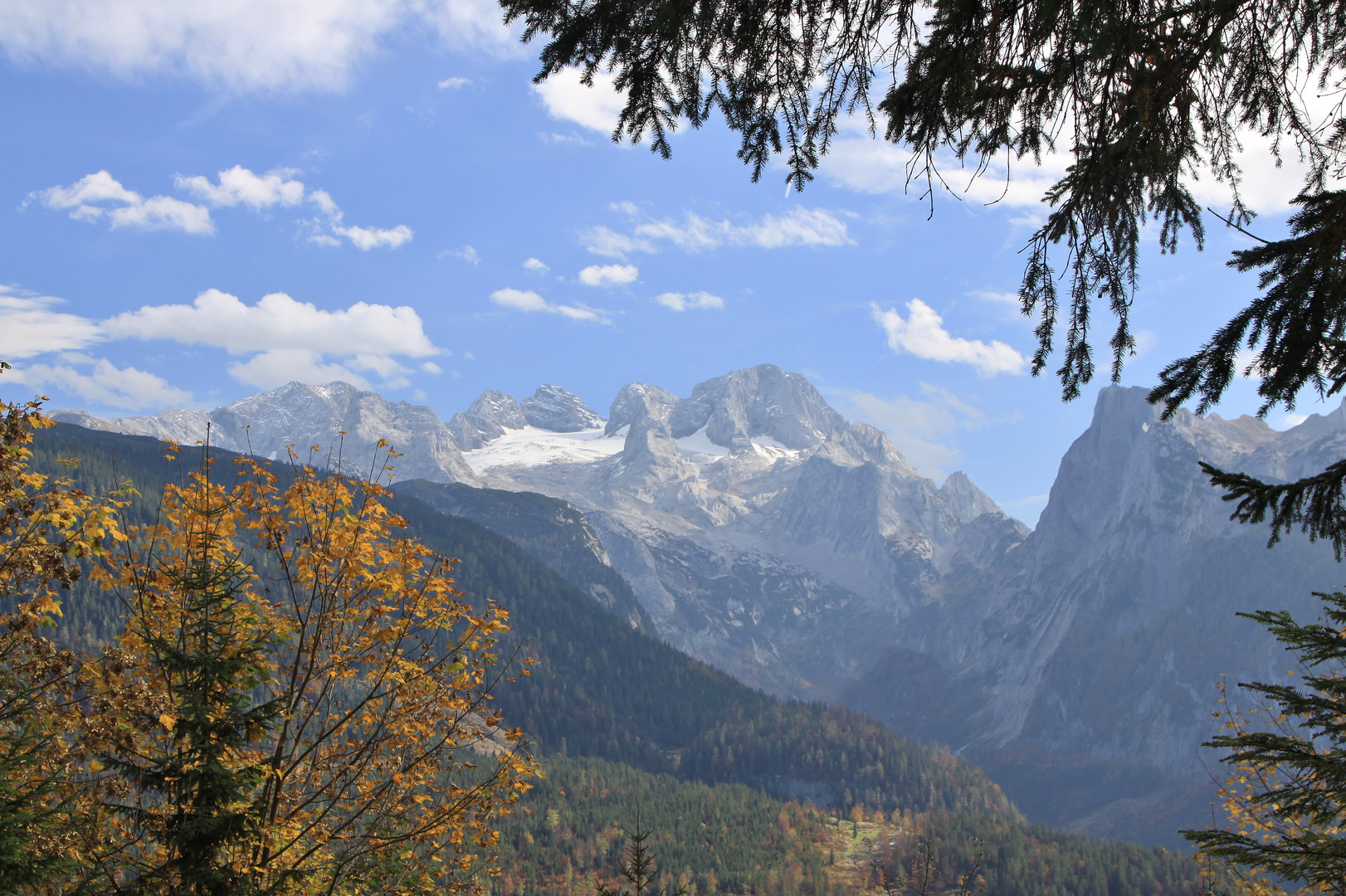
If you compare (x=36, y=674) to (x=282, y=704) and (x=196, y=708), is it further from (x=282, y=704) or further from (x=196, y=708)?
(x=282, y=704)

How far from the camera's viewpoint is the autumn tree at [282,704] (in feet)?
32.1

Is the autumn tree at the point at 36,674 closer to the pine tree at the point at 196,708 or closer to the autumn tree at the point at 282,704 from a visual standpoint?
the autumn tree at the point at 282,704

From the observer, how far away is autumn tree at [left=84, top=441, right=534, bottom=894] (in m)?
9.77

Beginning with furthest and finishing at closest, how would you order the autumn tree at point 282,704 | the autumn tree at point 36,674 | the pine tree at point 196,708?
the autumn tree at point 282,704 → the pine tree at point 196,708 → the autumn tree at point 36,674

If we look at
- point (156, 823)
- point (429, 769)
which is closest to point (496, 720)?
point (429, 769)

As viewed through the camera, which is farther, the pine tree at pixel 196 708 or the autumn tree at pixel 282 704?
the autumn tree at pixel 282 704

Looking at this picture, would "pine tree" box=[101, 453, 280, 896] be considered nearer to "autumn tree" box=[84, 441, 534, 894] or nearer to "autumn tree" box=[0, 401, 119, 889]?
"autumn tree" box=[84, 441, 534, 894]

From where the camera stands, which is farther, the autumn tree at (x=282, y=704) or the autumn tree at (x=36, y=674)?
the autumn tree at (x=282, y=704)

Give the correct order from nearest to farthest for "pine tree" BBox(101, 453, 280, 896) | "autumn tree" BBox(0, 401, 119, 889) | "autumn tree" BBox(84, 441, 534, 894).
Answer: "autumn tree" BBox(0, 401, 119, 889) → "pine tree" BBox(101, 453, 280, 896) → "autumn tree" BBox(84, 441, 534, 894)

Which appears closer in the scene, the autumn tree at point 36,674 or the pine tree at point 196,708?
the autumn tree at point 36,674

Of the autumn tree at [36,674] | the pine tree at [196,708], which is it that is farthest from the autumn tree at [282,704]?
the autumn tree at [36,674]

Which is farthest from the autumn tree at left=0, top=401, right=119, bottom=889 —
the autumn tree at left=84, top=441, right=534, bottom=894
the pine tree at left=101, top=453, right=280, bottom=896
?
the pine tree at left=101, top=453, right=280, bottom=896

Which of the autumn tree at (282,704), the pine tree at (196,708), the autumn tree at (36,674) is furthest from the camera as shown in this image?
the autumn tree at (282,704)

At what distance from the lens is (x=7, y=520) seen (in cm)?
1116
